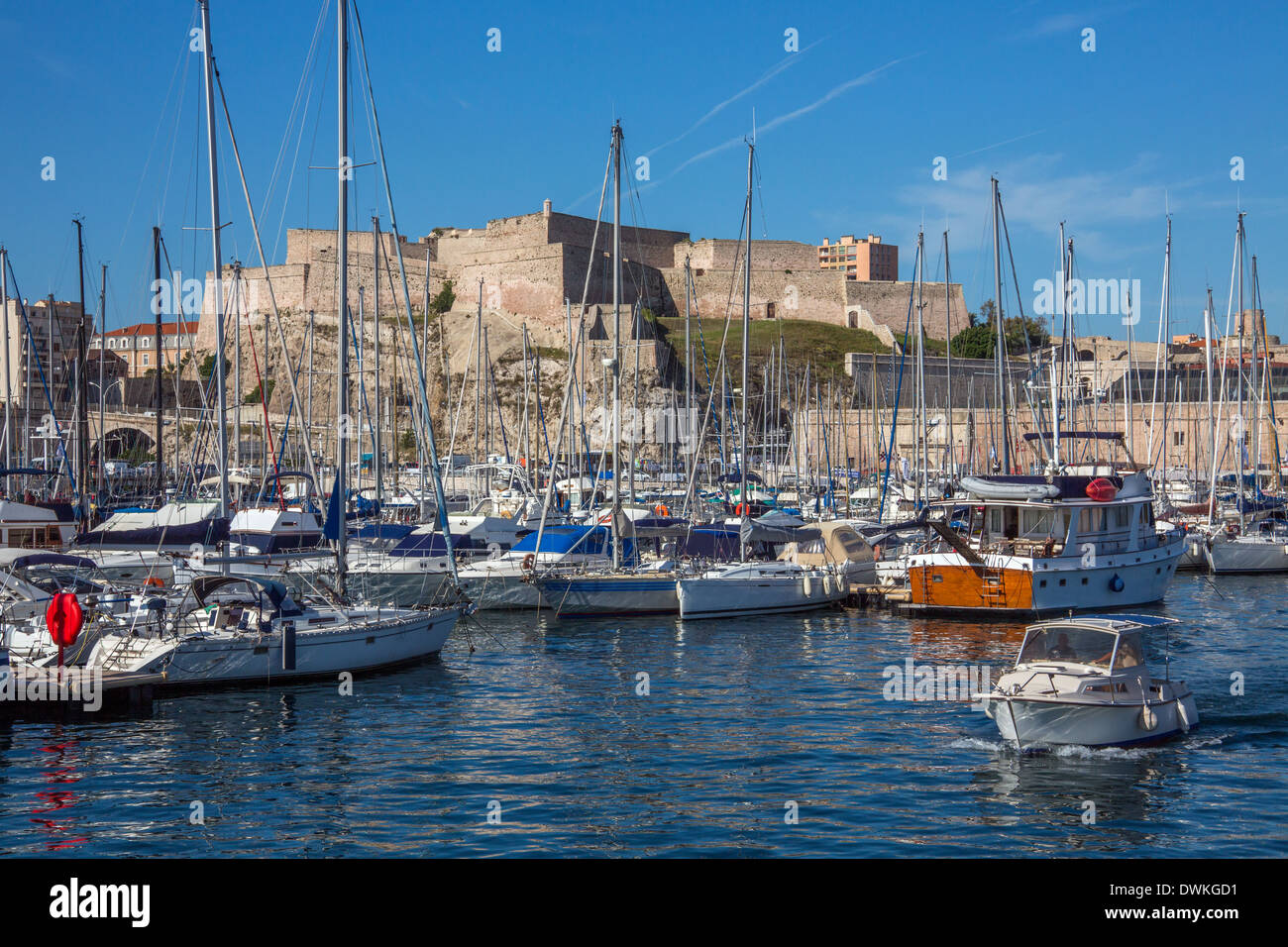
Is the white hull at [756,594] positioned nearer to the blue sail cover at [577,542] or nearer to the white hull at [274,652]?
the blue sail cover at [577,542]

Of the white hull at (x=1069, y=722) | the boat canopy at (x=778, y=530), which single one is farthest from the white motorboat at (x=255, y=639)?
the boat canopy at (x=778, y=530)

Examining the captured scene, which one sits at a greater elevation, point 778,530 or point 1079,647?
point 778,530

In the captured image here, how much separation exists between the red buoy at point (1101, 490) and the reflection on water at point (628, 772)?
5.74 m

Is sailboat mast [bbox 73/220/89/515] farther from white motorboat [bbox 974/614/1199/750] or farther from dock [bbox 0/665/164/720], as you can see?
white motorboat [bbox 974/614/1199/750]

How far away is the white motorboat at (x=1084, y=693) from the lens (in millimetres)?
14891

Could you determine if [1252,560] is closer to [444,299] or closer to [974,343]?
[974,343]

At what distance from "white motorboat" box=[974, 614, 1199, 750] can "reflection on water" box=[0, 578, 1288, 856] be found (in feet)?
1.09

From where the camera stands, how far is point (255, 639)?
19.2 m

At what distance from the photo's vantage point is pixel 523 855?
38.6ft

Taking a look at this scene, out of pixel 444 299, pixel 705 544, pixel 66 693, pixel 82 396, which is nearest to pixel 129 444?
pixel 444 299

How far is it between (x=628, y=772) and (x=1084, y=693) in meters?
5.61

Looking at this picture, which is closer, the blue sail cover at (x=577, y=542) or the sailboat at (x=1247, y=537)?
the blue sail cover at (x=577, y=542)
